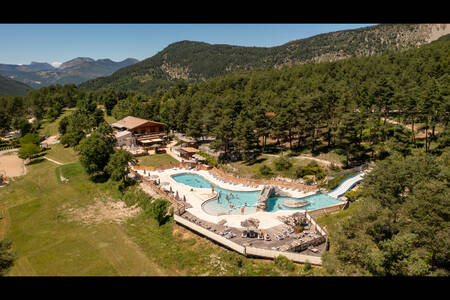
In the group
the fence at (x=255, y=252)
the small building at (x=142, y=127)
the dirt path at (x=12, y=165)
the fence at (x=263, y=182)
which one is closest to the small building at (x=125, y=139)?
the small building at (x=142, y=127)

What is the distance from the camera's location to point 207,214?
88.9ft

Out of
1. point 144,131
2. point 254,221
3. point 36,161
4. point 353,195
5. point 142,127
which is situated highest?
point 142,127

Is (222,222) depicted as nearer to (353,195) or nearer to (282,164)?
(353,195)

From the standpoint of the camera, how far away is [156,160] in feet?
151

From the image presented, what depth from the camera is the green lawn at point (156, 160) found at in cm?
4412

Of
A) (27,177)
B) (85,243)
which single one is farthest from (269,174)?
(27,177)

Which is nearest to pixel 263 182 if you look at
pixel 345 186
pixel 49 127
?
pixel 345 186

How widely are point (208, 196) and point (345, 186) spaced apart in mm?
17395

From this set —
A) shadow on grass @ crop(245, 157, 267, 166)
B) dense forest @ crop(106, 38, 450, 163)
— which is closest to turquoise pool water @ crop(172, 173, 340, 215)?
shadow on grass @ crop(245, 157, 267, 166)

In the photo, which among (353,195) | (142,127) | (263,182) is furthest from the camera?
(142,127)

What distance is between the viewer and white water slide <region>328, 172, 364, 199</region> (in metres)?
30.3

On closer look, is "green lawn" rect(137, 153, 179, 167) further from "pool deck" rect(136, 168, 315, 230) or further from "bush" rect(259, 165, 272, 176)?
"bush" rect(259, 165, 272, 176)

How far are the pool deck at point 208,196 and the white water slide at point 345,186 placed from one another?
8.70 ft
